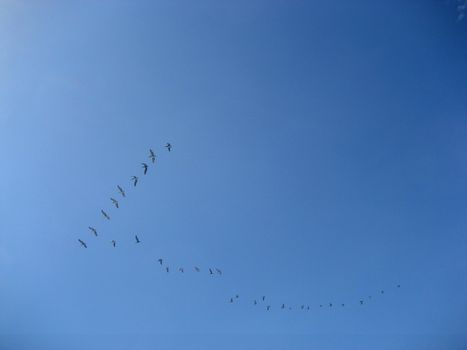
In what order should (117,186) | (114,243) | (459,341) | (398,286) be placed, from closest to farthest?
(117,186), (114,243), (398,286), (459,341)

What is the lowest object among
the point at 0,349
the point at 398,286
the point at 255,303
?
the point at 0,349

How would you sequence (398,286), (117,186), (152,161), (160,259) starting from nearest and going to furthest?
(152,161)
(117,186)
(160,259)
(398,286)

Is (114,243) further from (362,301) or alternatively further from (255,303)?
(362,301)

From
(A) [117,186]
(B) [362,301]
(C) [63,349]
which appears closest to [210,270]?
(A) [117,186]

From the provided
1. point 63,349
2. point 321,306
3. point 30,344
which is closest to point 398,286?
point 321,306

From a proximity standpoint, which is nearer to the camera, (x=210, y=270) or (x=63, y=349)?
(x=210, y=270)

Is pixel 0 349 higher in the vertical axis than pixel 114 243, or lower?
lower

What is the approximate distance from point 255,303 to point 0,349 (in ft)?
227

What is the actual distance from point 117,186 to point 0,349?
231 ft

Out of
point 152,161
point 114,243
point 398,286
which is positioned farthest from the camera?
point 398,286

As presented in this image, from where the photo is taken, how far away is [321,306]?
48969 mm

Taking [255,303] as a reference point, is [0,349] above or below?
below

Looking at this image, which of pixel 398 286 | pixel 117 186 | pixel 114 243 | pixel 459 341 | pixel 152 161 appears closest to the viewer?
pixel 152 161

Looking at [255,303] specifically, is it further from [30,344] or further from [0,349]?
[0,349]
